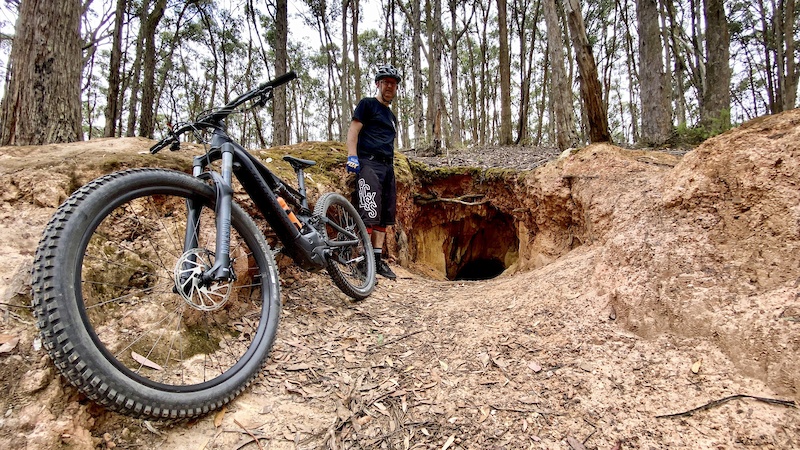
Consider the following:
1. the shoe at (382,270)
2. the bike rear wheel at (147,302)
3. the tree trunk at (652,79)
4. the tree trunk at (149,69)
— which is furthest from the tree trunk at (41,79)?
the tree trunk at (652,79)

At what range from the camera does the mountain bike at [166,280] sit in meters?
1.33

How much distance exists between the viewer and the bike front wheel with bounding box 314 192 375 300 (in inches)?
125

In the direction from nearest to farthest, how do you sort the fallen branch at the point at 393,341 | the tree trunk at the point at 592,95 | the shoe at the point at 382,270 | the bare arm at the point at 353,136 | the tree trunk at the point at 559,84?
1. the fallen branch at the point at 393,341
2. the bare arm at the point at 353,136
3. the shoe at the point at 382,270
4. the tree trunk at the point at 592,95
5. the tree trunk at the point at 559,84

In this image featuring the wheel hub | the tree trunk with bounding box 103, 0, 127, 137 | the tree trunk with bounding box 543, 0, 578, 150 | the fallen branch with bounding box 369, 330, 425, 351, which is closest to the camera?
the wheel hub

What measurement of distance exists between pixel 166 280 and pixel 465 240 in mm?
6737

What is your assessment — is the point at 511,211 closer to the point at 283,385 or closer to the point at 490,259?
the point at 490,259

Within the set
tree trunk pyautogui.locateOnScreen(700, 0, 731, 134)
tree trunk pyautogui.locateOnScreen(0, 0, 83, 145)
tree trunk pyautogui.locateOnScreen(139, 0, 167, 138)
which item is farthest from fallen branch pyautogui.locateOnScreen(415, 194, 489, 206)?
tree trunk pyautogui.locateOnScreen(700, 0, 731, 134)

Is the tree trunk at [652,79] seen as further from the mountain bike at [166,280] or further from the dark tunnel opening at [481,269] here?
the mountain bike at [166,280]

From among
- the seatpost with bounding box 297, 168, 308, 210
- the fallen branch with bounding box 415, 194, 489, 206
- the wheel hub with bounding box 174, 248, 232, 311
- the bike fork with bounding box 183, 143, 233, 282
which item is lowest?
the wheel hub with bounding box 174, 248, 232, 311

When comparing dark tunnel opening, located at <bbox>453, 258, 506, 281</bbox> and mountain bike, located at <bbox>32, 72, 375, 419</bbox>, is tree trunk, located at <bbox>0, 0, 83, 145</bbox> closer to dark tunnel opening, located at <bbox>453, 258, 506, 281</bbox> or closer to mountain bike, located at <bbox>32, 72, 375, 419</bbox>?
mountain bike, located at <bbox>32, 72, 375, 419</bbox>

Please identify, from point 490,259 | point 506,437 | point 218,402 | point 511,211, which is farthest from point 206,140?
point 490,259

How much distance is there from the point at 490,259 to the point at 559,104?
3.77m

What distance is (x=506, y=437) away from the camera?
1.52 m

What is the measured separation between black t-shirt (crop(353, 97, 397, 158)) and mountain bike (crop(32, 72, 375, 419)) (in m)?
1.53
